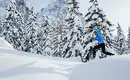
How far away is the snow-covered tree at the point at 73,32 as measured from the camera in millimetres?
31244

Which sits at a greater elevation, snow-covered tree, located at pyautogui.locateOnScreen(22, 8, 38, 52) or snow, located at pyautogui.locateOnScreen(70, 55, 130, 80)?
snow-covered tree, located at pyautogui.locateOnScreen(22, 8, 38, 52)

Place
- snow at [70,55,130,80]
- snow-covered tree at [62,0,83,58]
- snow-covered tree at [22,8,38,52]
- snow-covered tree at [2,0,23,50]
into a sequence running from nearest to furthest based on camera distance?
snow at [70,55,130,80] < snow-covered tree at [62,0,83,58] < snow-covered tree at [2,0,23,50] < snow-covered tree at [22,8,38,52]

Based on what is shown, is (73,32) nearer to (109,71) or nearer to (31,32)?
(31,32)

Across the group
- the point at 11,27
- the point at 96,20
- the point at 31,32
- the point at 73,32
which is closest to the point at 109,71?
the point at 96,20

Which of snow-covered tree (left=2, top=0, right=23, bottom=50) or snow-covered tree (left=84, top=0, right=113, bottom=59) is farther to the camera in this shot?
snow-covered tree (left=2, top=0, right=23, bottom=50)

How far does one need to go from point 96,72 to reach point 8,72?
11.4ft

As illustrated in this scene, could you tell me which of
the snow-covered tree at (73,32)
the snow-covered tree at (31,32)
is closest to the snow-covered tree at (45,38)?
the snow-covered tree at (31,32)

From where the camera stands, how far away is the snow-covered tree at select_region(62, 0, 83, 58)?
31.2 meters

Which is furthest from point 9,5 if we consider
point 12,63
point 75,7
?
point 12,63

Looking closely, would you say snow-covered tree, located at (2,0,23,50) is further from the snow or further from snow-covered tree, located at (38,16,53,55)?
the snow

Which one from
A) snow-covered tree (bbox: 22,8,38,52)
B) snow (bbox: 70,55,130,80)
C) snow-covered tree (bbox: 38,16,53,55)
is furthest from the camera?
snow-covered tree (bbox: 38,16,53,55)

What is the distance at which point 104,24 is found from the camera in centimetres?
2706

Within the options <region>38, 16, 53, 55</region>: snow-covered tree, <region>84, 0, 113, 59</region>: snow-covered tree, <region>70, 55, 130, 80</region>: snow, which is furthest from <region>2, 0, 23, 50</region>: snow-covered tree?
<region>70, 55, 130, 80</region>: snow

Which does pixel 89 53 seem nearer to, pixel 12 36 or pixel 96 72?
pixel 96 72
